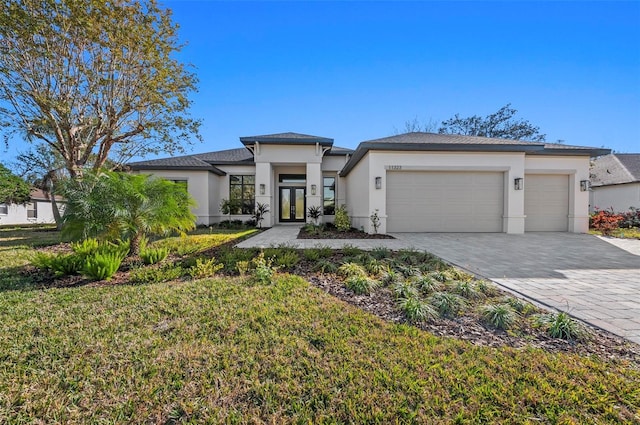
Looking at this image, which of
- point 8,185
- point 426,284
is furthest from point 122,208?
point 8,185

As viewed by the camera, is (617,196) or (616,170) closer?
(617,196)

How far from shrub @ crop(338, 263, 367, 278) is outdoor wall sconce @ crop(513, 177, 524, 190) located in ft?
29.4

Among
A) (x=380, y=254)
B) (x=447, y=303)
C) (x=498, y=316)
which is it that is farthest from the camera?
(x=380, y=254)

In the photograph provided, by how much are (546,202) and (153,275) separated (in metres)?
14.1

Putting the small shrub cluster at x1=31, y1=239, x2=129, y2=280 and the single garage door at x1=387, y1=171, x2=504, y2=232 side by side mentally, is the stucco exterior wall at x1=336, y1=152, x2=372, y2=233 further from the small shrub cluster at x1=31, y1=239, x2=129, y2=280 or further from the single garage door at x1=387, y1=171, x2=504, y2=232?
the small shrub cluster at x1=31, y1=239, x2=129, y2=280

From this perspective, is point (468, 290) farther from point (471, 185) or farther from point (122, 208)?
point (471, 185)

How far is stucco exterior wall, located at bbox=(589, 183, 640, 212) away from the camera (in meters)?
17.2

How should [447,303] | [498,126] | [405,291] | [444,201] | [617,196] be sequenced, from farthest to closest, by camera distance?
[498,126], [617,196], [444,201], [405,291], [447,303]

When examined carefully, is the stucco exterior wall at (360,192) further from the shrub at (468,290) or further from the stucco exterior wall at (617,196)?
the stucco exterior wall at (617,196)

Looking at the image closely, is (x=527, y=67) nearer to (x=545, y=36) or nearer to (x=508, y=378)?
(x=545, y=36)

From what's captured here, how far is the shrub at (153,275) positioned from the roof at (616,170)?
2586cm

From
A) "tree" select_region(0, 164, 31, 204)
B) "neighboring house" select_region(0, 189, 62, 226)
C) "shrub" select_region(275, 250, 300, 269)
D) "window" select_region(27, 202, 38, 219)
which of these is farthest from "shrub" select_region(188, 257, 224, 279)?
"window" select_region(27, 202, 38, 219)

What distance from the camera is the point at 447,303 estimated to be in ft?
10.7

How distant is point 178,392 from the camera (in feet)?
6.31
